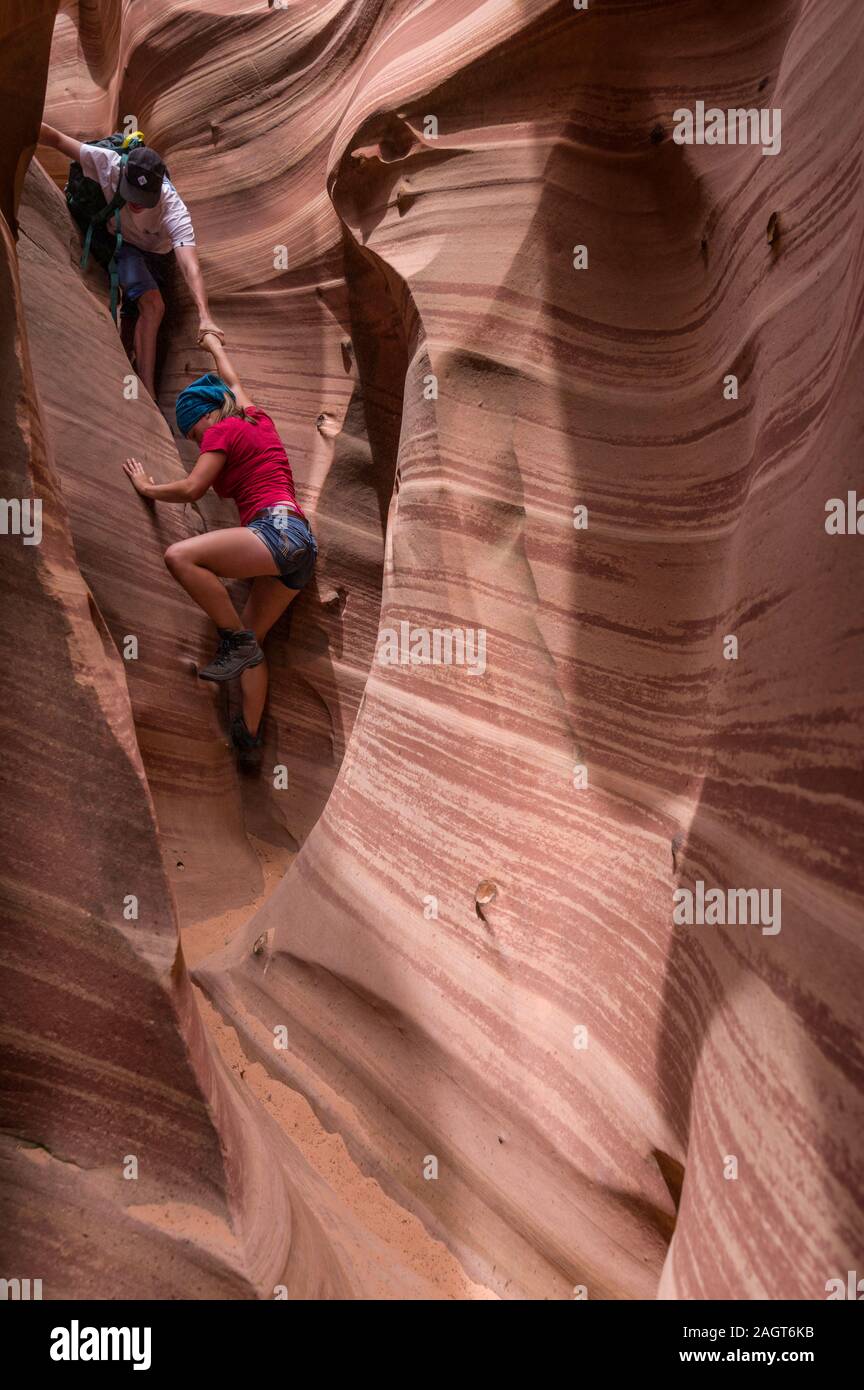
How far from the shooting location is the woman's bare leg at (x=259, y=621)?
15.0 feet

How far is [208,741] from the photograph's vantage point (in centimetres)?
448

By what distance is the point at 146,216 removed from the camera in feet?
16.0

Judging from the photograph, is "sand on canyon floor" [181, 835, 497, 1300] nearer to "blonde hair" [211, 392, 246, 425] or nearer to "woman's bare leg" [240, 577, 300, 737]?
"woman's bare leg" [240, 577, 300, 737]

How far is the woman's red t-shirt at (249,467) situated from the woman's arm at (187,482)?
67 mm

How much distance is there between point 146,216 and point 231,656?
260cm

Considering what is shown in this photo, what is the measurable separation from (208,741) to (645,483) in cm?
268

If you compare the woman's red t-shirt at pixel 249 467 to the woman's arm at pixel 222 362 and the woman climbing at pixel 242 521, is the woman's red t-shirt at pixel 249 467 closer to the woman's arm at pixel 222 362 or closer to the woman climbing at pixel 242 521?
the woman climbing at pixel 242 521

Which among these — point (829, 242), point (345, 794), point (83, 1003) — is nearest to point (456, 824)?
point (345, 794)

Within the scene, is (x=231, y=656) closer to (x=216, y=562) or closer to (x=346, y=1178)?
(x=216, y=562)

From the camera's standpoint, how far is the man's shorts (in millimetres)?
5020

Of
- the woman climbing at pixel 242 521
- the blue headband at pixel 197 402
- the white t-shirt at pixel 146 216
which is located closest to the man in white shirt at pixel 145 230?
the white t-shirt at pixel 146 216

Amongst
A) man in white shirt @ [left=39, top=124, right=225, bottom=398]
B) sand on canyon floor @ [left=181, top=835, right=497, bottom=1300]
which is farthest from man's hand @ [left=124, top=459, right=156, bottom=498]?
sand on canyon floor @ [left=181, top=835, right=497, bottom=1300]

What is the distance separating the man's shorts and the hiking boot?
227cm
